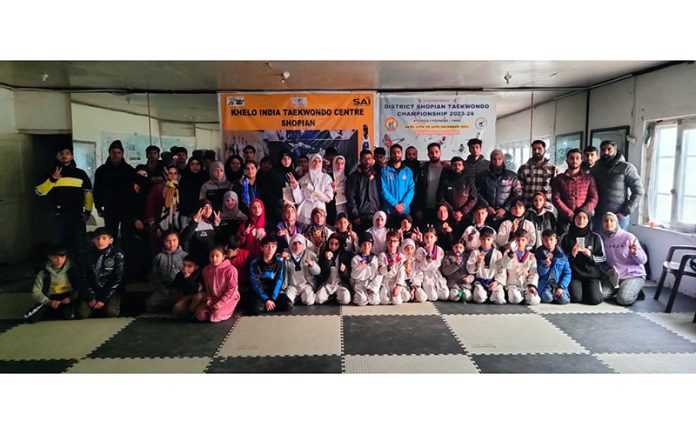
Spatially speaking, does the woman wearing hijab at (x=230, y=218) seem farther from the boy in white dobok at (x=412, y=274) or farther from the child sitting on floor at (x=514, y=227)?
the child sitting on floor at (x=514, y=227)

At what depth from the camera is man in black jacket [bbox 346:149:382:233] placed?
6.06 meters

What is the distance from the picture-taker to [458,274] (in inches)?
226

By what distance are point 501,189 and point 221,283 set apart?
11.9ft

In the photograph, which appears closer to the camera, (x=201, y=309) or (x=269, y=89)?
(x=201, y=309)

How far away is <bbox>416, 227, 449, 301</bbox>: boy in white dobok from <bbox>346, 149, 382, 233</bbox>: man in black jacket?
80 cm

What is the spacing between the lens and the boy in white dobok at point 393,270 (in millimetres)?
5527

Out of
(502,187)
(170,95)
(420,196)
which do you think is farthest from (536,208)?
→ (170,95)

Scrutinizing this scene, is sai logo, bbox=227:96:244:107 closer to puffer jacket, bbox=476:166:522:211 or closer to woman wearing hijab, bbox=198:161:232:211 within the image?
woman wearing hijab, bbox=198:161:232:211

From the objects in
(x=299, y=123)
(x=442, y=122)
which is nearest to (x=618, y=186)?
(x=442, y=122)

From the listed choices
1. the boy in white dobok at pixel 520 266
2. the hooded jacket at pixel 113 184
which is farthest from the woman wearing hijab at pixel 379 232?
the hooded jacket at pixel 113 184

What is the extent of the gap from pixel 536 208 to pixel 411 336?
8.54 feet

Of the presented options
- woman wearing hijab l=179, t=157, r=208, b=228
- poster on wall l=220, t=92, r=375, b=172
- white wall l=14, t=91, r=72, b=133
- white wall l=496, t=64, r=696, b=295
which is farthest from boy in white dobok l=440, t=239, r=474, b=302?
white wall l=14, t=91, r=72, b=133
